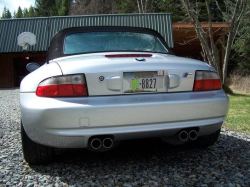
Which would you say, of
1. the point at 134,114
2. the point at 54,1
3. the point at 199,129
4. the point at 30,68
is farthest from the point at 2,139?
the point at 54,1

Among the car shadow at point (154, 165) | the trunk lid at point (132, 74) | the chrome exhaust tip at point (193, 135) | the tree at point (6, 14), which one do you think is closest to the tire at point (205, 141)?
the car shadow at point (154, 165)

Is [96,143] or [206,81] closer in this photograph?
[96,143]

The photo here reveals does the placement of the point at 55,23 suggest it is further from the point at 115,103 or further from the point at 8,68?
the point at 115,103

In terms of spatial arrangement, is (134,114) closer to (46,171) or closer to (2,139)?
(46,171)

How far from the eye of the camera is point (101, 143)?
8.08 ft

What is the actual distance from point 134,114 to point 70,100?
560 millimetres

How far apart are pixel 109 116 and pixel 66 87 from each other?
1.48ft

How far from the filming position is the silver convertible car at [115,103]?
7.78 ft

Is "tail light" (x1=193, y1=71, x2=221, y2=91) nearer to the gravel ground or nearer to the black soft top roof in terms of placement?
the gravel ground

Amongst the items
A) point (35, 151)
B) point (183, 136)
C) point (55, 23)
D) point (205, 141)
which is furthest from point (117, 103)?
point (55, 23)

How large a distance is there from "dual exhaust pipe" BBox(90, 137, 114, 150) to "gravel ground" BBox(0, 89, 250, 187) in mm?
319

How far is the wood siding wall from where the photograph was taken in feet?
68.2

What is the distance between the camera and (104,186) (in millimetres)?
2414

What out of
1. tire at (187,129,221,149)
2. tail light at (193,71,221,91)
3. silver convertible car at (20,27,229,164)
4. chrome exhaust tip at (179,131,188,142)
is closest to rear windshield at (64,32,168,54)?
silver convertible car at (20,27,229,164)
